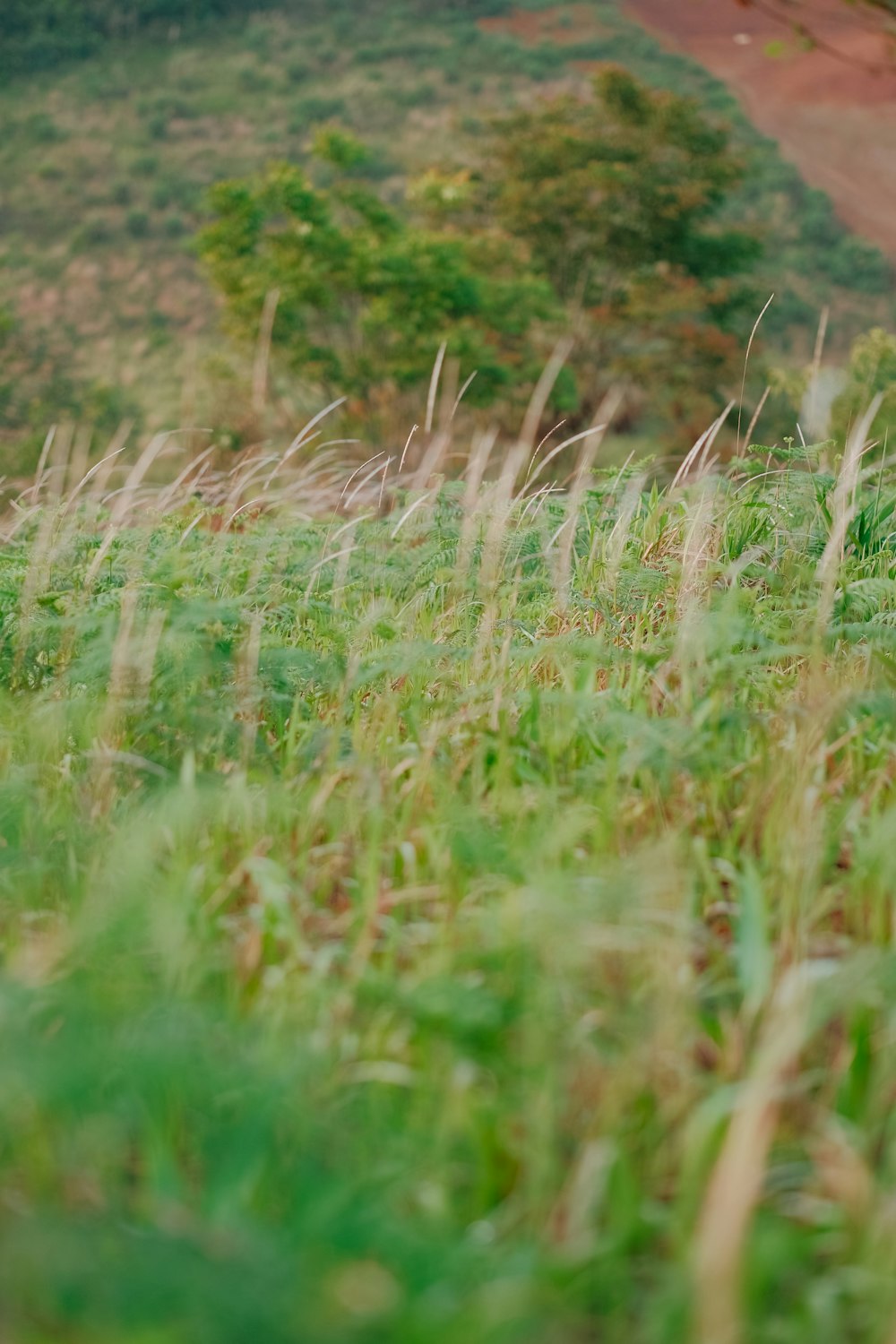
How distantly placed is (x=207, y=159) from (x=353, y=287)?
61.9 ft

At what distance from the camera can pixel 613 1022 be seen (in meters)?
1.54

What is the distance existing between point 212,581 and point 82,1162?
2.57 metres

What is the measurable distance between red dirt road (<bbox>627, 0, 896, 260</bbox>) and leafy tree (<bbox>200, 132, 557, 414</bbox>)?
20.4 meters

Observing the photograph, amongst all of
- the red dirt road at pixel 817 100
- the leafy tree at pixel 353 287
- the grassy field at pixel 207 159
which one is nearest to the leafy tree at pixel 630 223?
the grassy field at pixel 207 159

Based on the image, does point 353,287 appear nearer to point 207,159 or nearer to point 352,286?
point 352,286

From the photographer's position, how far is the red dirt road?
36.8m

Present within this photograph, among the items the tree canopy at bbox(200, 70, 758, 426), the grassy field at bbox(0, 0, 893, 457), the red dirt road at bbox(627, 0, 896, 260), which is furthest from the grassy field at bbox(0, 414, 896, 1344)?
the red dirt road at bbox(627, 0, 896, 260)

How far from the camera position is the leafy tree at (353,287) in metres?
18.9

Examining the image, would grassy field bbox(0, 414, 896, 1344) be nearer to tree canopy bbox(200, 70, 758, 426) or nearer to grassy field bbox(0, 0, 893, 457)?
tree canopy bbox(200, 70, 758, 426)

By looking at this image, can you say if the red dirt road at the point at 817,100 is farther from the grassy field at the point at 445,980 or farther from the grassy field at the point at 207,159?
the grassy field at the point at 445,980

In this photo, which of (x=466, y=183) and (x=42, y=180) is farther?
(x=42, y=180)

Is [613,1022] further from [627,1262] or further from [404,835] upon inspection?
[404,835]

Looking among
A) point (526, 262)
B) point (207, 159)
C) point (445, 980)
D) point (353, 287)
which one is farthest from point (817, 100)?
point (445, 980)

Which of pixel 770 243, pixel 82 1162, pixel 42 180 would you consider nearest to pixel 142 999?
pixel 82 1162
